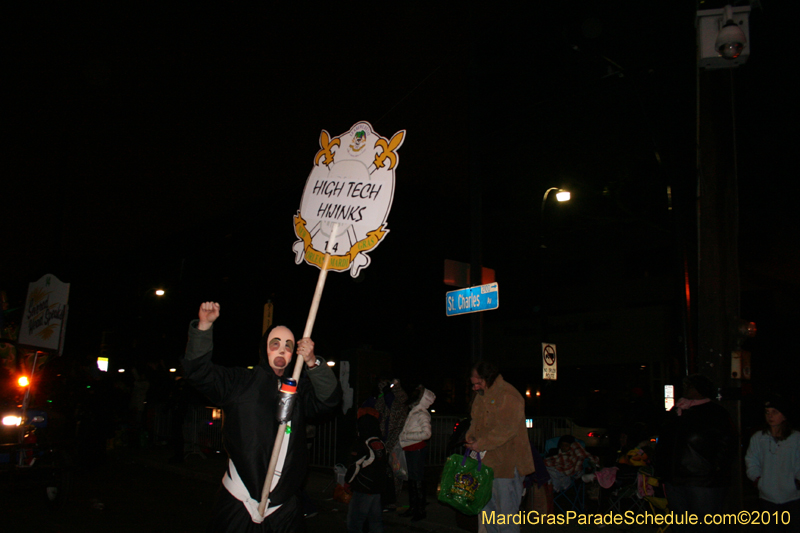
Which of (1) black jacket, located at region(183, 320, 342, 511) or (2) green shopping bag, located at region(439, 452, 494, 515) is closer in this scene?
(1) black jacket, located at region(183, 320, 342, 511)

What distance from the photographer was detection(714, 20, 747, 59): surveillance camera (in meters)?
6.34

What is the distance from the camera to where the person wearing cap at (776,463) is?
5.89 meters

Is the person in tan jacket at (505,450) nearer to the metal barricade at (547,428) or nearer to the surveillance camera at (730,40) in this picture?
the surveillance camera at (730,40)

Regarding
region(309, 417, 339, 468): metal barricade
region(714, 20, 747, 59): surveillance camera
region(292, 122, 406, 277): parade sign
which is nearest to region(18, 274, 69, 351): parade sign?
region(309, 417, 339, 468): metal barricade

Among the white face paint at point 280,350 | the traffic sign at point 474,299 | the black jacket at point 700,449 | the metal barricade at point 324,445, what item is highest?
the traffic sign at point 474,299

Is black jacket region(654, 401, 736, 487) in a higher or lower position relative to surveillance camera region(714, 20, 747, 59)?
lower

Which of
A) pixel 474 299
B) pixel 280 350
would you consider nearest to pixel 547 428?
pixel 474 299

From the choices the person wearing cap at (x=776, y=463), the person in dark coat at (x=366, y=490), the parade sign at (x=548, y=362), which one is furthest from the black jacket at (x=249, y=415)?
the parade sign at (x=548, y=362)

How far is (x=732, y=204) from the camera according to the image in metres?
6.85

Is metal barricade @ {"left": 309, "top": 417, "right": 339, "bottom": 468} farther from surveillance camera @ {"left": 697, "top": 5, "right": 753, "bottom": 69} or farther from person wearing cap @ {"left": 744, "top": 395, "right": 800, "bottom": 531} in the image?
surveillance camera @ {"left": 697, "top": 5, "right": 753, "bottom": 69}

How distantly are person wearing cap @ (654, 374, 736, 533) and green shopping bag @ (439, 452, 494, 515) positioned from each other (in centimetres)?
155

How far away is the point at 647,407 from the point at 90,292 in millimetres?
27752

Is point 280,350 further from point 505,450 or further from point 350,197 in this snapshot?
point 505,450

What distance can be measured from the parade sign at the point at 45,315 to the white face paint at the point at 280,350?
26.0 feet
